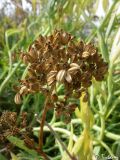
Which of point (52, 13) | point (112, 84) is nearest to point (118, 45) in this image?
point (112, 84)

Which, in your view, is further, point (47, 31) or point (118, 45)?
point (47, 31)

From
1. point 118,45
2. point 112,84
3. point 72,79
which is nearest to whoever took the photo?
point 72,79

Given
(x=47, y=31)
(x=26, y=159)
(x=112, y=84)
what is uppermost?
(x=47, y=31)

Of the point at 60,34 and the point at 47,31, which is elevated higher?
the point at 47,31

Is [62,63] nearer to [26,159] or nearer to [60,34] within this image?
[60,34]

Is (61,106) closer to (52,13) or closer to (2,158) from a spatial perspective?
(2,158)

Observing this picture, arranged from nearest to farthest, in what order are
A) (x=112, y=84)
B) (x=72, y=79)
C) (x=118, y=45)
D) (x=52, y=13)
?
(x=72, y=79)
(x=118, y=45)
(x=112, y=84)
(x=52, y=13)

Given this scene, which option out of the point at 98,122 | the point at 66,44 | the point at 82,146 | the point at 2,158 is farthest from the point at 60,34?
the point at 98,122
